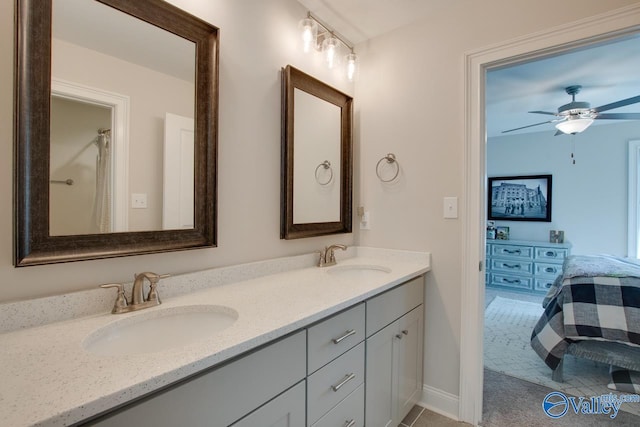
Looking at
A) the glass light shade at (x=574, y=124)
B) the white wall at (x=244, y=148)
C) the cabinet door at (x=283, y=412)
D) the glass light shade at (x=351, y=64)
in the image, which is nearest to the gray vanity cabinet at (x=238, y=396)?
the cabinet door at (x=283, y=412)

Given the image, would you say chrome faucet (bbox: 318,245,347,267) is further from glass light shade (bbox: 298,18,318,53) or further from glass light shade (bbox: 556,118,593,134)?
glass light shade (bbox: 556,118,593,134)

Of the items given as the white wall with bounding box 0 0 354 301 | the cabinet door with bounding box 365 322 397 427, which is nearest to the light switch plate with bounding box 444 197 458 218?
the cabinet door with bounding box 365 322 397 427

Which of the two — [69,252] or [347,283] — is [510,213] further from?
[69,252]

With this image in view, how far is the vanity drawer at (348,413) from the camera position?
111cm

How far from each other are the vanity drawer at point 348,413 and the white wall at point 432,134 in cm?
76

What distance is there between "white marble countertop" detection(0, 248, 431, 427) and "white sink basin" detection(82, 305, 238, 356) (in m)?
0.02

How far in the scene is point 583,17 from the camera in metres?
1.45

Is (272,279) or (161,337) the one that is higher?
(272,279)

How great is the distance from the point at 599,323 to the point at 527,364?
595mm

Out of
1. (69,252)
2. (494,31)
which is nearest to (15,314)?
(69,252)

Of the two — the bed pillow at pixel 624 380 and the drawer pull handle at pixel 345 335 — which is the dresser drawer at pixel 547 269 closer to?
the bed pillow at pixel 624 380

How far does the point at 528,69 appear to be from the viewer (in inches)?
102

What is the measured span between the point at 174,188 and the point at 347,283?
2.77ft

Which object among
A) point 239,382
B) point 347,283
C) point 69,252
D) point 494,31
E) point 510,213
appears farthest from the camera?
point 510,213
